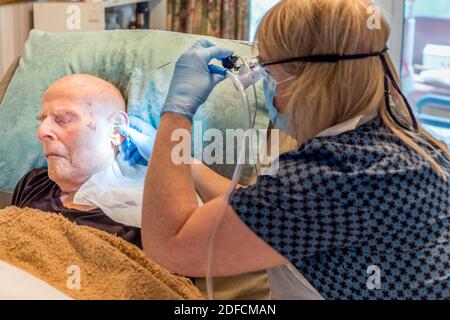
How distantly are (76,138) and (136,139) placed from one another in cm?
15

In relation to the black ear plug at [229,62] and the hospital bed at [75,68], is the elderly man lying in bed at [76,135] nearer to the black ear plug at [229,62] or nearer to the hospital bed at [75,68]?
the hospital bed at [75,68]

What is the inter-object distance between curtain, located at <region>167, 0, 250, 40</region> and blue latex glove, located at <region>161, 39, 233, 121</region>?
185cm

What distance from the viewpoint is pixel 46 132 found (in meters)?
1.76

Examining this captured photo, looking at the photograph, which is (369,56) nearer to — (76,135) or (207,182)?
(207,182)

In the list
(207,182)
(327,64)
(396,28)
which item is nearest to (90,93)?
(207,182)

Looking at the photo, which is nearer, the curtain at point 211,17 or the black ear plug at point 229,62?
the black ear plug at point 229,62

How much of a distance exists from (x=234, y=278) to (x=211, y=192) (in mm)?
202

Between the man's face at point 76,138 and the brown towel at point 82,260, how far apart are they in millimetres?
164

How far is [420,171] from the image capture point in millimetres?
1152

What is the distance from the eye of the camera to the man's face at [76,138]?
175 centimetres

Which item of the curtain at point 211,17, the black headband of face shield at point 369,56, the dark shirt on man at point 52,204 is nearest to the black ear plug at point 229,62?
the black headband of face shield at point 369,56

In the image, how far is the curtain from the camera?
3.13 meters
